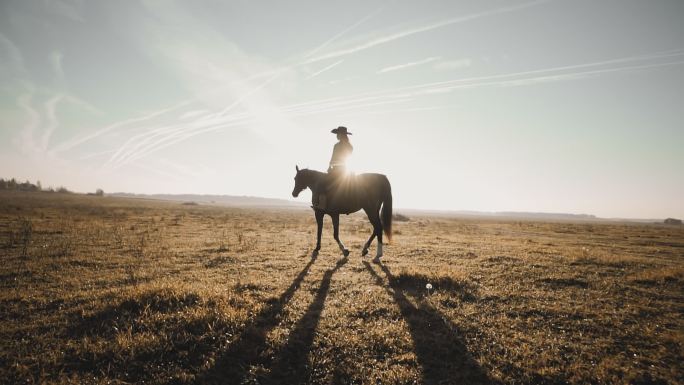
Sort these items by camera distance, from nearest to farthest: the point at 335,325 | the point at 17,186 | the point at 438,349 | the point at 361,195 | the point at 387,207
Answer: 1. the point at 438,349
2. the point at 335,325
3. the point at 361,195
4. the point at 387,207
5. the point at 17,186

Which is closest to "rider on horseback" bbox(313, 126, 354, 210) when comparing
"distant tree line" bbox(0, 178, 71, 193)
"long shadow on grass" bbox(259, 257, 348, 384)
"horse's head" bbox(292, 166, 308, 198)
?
"horse's head" bbox(292, 166, 308, 198)

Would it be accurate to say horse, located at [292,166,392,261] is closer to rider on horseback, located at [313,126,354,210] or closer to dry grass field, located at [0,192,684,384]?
rider on horseback, located at [313,126,354,210]

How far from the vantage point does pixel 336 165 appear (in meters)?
11.5

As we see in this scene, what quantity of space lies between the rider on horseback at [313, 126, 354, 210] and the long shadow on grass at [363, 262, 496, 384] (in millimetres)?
5627

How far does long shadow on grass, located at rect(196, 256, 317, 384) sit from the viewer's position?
401cm

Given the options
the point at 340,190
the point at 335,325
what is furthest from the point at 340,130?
the point at 335,325

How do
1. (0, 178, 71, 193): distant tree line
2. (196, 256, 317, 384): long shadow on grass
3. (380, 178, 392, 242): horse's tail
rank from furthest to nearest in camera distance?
(0, 178, 71, 193): distant tree line → (380, 178, 392, 242): horse's tail → (196, 256, 317, 384): long shadow on grass

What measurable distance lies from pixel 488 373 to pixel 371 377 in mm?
1604

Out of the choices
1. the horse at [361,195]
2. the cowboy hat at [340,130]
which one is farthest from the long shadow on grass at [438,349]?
the cowboy hat at [340,130]

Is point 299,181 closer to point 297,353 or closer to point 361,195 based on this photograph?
point 361,195

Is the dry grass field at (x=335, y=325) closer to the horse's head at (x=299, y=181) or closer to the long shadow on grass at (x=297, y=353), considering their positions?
the long shadow on grass at (x=297, y=353)

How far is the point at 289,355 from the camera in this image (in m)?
4.56

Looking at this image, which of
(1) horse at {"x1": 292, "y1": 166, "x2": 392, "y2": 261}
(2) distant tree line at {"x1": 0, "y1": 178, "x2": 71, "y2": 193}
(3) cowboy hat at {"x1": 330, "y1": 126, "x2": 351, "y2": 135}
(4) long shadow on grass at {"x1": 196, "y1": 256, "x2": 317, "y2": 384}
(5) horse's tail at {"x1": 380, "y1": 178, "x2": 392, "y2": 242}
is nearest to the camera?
(4) long shadow on grass at {"x1": 196, "y1": 256, "x2": 317, "y2": 384}

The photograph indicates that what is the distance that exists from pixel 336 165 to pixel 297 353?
7.70m
